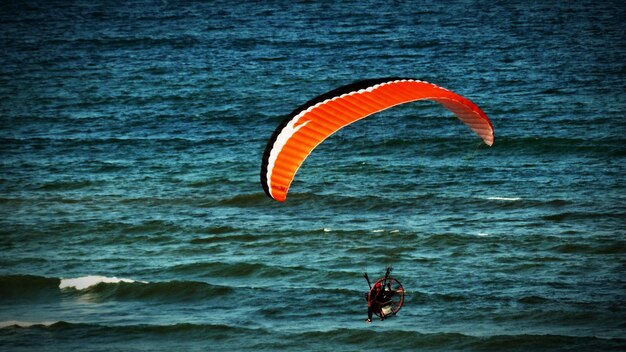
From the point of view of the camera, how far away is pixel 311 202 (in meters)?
38.5

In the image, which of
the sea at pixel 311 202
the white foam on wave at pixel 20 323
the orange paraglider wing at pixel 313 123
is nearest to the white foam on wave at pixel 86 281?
the sea at pixel 311 202

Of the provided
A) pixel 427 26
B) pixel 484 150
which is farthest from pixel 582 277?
pixel 427 26

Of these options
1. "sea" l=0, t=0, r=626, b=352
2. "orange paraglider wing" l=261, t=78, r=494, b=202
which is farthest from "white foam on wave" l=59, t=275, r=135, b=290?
"orange paraglider wing" l=261, t=78, r=494, b=202

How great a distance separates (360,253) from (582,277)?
6532 mm

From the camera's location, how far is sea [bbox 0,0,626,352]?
27.4 meters

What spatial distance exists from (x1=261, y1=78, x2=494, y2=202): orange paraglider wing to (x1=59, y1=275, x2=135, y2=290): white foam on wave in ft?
34.4

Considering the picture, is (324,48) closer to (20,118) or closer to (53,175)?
(20,118)

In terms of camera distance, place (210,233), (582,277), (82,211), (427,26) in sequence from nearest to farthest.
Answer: (582,277) → (210,233) → (82,211) → (427,26)

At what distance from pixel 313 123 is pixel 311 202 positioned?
16976 millimetres

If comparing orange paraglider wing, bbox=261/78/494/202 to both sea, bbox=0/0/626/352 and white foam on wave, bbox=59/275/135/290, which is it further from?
white foam on wave, bbox=59/275/135/290

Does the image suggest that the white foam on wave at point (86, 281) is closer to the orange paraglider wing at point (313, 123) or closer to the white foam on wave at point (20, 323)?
the white foam on wave at point (20, 323)

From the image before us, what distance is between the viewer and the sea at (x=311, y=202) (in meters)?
27.4

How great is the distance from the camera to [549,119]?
1972 inches

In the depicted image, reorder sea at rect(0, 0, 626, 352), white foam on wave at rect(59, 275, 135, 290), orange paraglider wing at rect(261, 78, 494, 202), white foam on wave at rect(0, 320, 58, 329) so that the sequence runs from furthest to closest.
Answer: white foam on wave at rect(59, 275, 135, 290)
white foam on wave at rect(0, 320, 58, 329)
sea at rect(0, 0, 626, 352)
orange paraglider wing at rect(261, 78, 494, 202)
